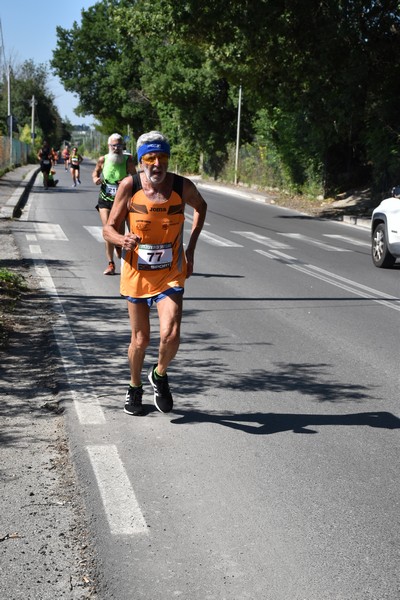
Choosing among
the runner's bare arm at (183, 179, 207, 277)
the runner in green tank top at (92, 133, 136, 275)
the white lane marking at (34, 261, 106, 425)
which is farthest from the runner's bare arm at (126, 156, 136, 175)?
the runner's bare arm at (183, 179, 207, 277)

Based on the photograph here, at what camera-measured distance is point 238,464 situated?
4.88 meters

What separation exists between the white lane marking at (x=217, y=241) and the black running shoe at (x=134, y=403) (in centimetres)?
1107

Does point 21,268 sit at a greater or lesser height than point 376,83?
lesser

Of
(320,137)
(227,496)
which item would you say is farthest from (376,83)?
(227,496)

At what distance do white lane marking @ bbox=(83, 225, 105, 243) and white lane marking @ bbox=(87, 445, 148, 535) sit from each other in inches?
456

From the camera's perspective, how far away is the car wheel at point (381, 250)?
1395 centimetres

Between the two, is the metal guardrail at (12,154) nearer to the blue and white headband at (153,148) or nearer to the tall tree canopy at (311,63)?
the tall tree canopy at (311,63)

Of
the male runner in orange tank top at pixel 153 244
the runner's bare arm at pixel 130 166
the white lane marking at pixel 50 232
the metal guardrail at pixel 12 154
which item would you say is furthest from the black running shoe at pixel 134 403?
the metal guardrail at pixel 12 154

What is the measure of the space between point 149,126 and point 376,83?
50.7 m

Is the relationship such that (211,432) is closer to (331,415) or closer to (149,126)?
(331,415)

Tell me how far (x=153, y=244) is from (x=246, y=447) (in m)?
1.34

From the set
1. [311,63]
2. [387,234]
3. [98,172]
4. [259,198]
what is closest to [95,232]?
[98,172]

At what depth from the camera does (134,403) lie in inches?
227

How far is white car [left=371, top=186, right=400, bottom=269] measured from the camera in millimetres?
13547
